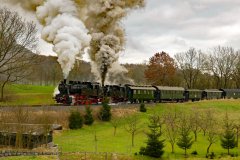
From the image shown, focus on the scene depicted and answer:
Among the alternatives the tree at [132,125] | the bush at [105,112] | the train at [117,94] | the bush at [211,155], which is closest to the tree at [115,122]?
the bush at [105,112]

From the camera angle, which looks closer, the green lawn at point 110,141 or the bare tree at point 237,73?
the green lawn at point 110,141

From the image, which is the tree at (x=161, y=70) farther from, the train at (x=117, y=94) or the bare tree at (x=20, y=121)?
the bare tree at (x=20, y=121)

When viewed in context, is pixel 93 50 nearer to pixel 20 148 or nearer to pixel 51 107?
pixel 51 107

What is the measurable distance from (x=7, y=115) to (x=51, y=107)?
255 inches

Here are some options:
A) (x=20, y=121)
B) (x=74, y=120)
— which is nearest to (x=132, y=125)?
(x=74, y=120)

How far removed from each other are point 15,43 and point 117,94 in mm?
15510

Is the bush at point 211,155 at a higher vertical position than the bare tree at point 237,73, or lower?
lower

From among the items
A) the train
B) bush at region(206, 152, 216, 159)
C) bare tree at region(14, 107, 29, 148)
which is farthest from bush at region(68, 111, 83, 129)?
bush at region(206, 152, 216, 159)

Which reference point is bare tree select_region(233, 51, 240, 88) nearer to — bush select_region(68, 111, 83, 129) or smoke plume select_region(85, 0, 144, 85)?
smoke plume select_region(85, 0, 144, 85)

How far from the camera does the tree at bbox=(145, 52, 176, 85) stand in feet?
299

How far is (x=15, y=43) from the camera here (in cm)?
5750

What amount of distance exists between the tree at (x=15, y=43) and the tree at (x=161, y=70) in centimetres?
3726

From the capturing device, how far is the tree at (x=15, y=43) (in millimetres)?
55406

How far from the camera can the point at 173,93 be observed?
65.4 meters
